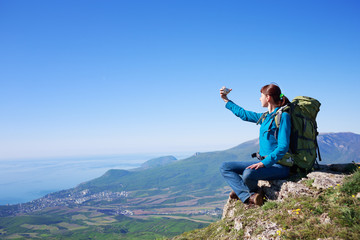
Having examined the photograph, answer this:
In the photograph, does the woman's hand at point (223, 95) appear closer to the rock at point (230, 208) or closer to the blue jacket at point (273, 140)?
the blue jacket at point (273, 140)

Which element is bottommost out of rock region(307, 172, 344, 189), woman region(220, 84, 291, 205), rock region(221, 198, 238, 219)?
rock region(221, 198, 238, 219)

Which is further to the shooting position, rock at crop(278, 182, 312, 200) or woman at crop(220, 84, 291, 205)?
rock at crop(278, 182, 312, 200)

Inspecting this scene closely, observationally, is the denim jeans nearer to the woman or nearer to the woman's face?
the woman

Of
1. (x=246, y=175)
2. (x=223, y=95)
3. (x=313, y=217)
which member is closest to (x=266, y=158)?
(x=246, y=175)

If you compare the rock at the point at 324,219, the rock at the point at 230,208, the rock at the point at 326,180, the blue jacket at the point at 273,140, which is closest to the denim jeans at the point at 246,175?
the blue jacket at the point at 273,140

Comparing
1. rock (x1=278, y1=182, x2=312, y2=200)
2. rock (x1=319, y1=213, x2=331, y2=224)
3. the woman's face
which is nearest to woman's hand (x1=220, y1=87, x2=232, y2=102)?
the woman's face

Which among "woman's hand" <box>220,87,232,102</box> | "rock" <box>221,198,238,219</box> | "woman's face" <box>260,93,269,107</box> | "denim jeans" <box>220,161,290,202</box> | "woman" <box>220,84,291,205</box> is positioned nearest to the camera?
"woman" <box>220,84,291,205</box>

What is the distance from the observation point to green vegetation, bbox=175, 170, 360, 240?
16.1ft

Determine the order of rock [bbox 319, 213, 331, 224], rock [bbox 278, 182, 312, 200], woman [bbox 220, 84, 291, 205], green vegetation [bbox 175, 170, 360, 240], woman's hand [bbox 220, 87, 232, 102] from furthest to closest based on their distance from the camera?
woman's hand [bbox 220, 87, 232, 102] < rock [bbox 278, 182, 312, 200] < woman [bbox 220, 84, 291, 205] < rock [bbox 319, 213, 331, 224] < green vegetation [bbox 175, 170, 360, 240]

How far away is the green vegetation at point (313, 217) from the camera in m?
4.92

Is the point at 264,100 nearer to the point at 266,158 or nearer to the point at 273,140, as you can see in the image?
the point at 273,140

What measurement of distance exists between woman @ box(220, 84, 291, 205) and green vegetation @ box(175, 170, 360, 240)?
0.81 metres

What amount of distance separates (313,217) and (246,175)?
229cm

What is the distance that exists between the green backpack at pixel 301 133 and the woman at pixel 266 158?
0.95ft
